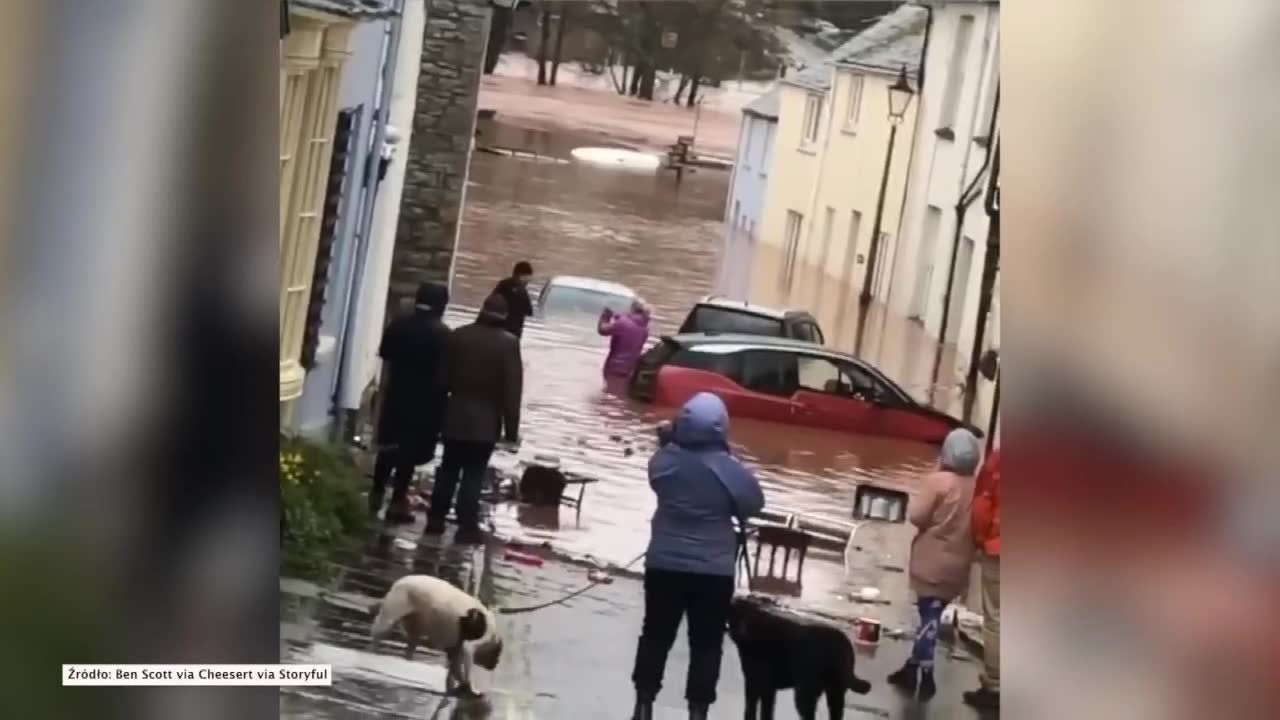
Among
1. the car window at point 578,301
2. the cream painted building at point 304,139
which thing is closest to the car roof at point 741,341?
the car window at point 578,301

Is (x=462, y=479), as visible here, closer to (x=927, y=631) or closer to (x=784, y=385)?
(x=784, y=385)

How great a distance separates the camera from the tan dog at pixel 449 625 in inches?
91.2

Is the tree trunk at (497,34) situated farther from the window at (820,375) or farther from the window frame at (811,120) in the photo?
the window at (820,375)

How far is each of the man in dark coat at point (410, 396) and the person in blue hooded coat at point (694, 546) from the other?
0.36m

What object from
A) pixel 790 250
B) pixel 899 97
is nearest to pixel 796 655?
pixel 790 250

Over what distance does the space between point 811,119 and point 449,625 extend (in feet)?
3.09

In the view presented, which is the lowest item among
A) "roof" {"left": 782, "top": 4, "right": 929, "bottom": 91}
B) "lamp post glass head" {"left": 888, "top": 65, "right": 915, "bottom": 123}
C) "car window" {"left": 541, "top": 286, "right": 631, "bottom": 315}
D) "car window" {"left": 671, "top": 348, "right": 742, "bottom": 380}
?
"car window" {"left": 671, "top": 348, "right": 742, "bottom": 380}

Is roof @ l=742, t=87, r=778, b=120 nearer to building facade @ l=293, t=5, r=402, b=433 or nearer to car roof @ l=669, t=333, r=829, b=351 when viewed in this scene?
car roof @ l=669, t=333, r=829, b=351

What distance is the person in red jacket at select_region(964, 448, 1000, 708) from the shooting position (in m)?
2.30

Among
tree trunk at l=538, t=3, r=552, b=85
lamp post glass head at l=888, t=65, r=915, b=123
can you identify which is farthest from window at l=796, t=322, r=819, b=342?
tree trunk at l=538, t=3, r=552, b=85

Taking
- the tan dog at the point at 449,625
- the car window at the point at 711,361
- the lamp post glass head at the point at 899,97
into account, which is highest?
the lamp post glass head at the point at 899,97

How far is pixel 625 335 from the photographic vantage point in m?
2.35

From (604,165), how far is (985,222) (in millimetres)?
592

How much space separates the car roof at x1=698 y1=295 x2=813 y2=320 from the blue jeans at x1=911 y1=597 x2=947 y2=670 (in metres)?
0.47
